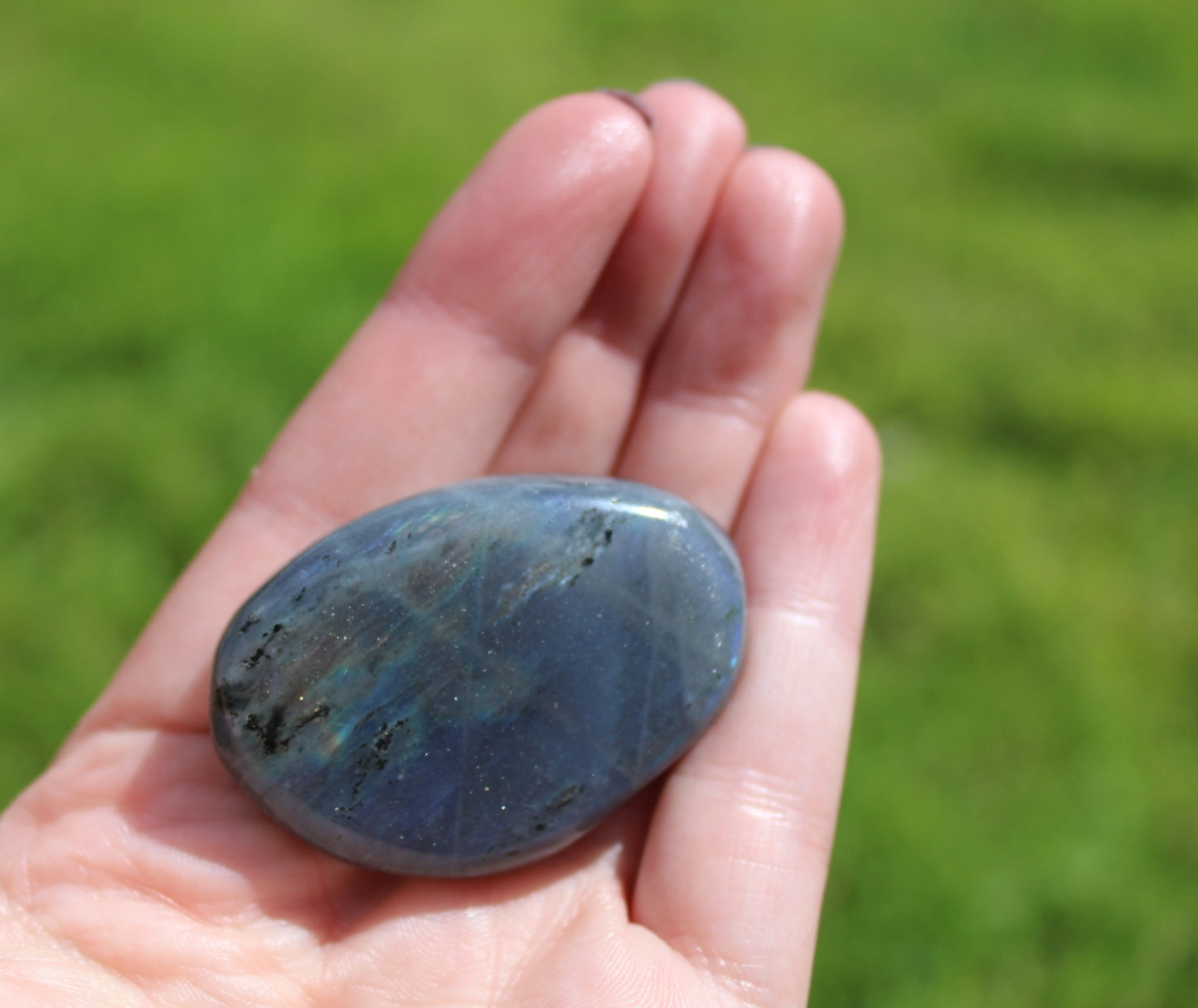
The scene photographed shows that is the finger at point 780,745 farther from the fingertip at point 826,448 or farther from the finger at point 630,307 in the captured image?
the finger at point 630,307

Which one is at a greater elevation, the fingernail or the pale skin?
the fingernail

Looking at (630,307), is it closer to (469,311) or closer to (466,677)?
(469,311)

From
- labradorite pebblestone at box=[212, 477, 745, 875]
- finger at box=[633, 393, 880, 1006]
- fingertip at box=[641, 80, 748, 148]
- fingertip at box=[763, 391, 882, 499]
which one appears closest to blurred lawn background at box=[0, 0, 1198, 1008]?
finger at box=[633, 393, 880, 1006]

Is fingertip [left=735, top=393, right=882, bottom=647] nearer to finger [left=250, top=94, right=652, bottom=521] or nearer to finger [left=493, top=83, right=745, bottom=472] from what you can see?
finger [left=493, top=83, right=745, bottom=472]

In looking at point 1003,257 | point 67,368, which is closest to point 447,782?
point 67,368

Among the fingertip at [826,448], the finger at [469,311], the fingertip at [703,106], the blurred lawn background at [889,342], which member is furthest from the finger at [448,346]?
the blurred lawn background at [889,342]

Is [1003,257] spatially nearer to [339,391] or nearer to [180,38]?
[339,391]
